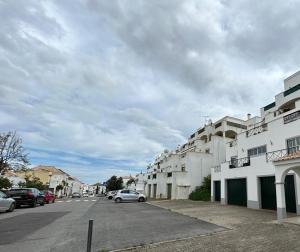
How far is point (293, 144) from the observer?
64.4 feet

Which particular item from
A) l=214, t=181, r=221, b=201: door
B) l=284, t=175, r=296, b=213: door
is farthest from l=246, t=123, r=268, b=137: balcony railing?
l=214, t=181, r=221, b=201: door

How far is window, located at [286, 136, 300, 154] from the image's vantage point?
62.9ft

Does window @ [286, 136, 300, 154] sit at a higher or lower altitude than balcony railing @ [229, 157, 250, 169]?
higher

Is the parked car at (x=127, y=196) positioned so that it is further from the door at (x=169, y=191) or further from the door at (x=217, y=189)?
the door at (x=217, y=189)

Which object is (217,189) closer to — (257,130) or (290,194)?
(257,130)

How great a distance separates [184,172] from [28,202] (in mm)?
20198

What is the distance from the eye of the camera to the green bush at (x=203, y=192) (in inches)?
1325

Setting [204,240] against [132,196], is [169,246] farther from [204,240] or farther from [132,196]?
[132,196]

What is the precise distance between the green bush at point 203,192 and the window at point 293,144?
49.8ft

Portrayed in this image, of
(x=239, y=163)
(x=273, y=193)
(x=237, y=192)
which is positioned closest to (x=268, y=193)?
(x=273, y=193)

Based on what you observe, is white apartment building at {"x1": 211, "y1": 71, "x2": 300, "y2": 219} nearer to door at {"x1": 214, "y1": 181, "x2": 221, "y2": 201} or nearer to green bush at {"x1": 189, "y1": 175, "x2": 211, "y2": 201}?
door at {"x1": 214, "y1": 181, "x2": 221, "y2": 201}

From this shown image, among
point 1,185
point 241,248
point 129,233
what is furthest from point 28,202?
point 241,248

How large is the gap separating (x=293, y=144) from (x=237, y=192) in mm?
7688

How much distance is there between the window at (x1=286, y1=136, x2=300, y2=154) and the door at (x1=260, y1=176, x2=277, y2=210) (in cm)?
237
